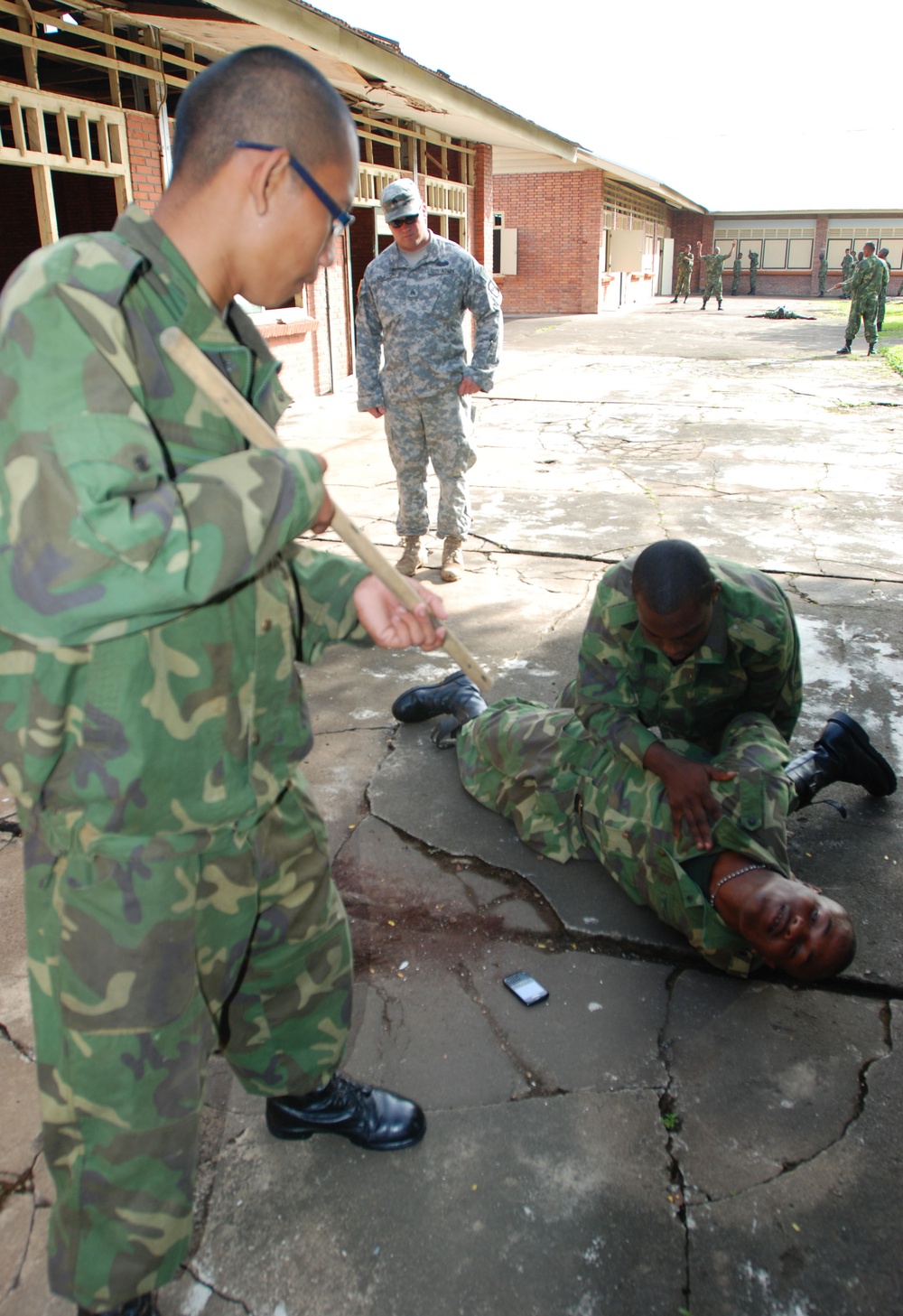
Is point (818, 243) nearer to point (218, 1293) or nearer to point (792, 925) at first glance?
point (792, 925)

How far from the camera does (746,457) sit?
764 cm

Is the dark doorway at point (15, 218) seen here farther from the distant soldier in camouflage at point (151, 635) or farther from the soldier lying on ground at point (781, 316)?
the soldier lying on ground at point (781, 316)

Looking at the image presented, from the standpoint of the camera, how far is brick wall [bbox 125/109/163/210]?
6.64m

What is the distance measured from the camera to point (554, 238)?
848 inches

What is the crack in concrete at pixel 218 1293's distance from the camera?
4.68ft

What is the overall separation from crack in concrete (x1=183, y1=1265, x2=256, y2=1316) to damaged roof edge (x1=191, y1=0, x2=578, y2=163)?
Answer: 6.02 metres

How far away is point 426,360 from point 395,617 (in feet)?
11.3

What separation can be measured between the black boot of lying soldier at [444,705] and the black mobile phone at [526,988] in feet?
3.53

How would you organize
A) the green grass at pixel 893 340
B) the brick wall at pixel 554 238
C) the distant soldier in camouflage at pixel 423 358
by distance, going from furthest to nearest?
1. the brick wall at pixel 554 238
2. the green grass at pixel 893 340
3. the distant soldier in camouflage at pixel 423 358

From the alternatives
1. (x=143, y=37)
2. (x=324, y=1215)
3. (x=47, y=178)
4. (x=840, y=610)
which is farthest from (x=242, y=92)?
(x=143, y=37)

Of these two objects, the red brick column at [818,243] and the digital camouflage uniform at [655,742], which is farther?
the red brick column at [818,243]

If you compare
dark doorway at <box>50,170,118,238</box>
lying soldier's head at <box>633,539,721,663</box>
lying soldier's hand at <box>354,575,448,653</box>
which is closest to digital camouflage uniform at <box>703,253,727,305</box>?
dark doorway at <box>50,170,118,238</box>

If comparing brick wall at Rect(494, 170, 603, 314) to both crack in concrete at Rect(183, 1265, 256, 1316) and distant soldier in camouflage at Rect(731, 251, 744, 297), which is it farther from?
crack in concrete at Rect(183, 1265, 256, 1316)

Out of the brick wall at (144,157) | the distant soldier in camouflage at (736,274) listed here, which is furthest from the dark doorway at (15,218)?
the distant soldier in camouflage at (736,274)
